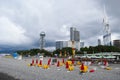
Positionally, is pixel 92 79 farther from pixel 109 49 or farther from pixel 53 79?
pixel 109 49

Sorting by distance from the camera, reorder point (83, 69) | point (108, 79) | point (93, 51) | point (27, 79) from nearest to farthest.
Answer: point (27, 79) < point (108, 79) < point (83, 69) < point (93, 51)

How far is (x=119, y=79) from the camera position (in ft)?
104

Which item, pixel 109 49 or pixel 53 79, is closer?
pixel 53 79

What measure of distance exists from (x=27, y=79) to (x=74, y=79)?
236 inches

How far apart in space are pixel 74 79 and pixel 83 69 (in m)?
12.4

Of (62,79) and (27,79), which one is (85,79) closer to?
(62,79)

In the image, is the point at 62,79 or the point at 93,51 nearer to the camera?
the point at 62,79

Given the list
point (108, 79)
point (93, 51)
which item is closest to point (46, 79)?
point (108, 79)

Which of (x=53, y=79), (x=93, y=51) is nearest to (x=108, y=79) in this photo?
(x=53, y=79)

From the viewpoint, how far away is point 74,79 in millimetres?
30844

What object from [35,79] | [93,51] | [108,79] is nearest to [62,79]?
[35,79]

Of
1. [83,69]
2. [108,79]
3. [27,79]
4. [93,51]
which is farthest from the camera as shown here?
[93,51]

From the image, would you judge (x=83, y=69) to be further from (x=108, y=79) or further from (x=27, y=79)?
(x=27, y=79)

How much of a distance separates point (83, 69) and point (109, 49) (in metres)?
161
